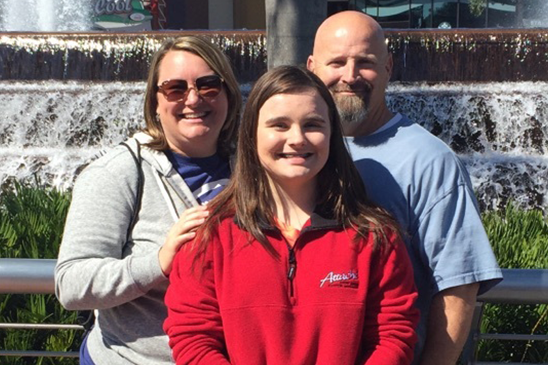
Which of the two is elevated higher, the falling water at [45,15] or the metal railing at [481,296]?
the falling water at [45,15]

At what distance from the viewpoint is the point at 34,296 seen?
4.34 metres

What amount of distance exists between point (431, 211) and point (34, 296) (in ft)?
7.75

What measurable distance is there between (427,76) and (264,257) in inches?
388

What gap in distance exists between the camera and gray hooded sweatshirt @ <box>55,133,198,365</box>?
2.54 meters

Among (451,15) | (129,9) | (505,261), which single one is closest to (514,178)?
(505,261)

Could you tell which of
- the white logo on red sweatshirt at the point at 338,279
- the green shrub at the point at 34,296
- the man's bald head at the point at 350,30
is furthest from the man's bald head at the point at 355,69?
the green shrub at the point at 34,296

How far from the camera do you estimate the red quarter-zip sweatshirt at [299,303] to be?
2.31 m

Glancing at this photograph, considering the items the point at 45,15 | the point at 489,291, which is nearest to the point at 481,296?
the point at 489,291

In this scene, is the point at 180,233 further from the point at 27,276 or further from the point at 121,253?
the point at 27,276

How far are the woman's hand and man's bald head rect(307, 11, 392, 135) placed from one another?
19.5 inches

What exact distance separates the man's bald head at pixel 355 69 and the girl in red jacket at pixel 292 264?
0.73 feet

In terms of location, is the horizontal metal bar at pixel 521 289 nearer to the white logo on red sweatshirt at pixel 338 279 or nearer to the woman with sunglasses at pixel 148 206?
the white logo on red sweatshirt at pixel 338 279

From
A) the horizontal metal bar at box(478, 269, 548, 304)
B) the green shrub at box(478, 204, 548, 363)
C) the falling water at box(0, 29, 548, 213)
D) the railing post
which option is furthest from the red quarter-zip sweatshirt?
the falling water at box(0, 29, 548, 213)

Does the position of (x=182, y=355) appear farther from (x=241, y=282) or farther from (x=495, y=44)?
(x=495, y=44)
